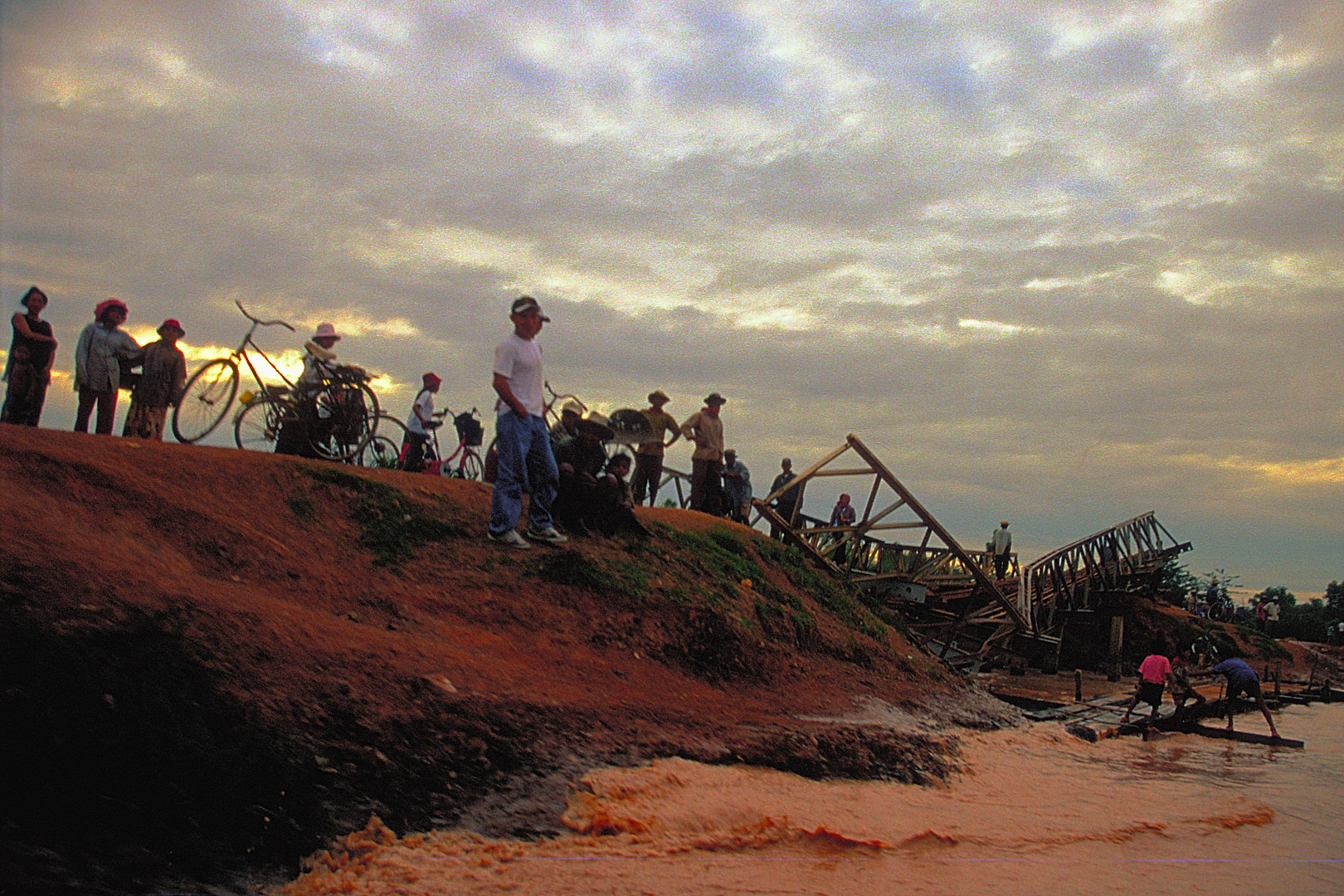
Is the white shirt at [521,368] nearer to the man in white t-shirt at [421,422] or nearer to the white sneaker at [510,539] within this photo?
the white sneaker at [510,539]

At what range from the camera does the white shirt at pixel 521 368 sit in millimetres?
8297

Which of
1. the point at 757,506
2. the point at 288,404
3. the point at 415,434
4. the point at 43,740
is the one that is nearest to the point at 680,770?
the point at 43,740

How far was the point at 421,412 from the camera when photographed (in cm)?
1240

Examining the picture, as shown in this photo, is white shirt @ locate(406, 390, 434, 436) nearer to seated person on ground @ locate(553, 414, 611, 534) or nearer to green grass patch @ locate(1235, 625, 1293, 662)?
seated person on ground @ locate(553, 414, 611, 534)

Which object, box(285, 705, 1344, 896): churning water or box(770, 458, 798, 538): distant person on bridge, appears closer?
box(285, 705, 1344, 896): churning water

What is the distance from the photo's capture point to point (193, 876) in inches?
145

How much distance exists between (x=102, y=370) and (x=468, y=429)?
499cm

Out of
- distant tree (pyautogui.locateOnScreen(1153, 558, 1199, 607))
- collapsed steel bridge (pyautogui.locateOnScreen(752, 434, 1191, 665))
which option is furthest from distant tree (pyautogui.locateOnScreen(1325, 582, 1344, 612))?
collapsed steel bridge (pyautogui.locateOnScreen(752, 434, 1191, 665))

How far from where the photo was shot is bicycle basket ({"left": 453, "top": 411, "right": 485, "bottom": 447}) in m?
13.1

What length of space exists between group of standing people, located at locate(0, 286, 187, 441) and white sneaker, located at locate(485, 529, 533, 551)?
3.66 metres

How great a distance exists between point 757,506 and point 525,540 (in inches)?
240

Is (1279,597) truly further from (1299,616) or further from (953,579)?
(953,579)

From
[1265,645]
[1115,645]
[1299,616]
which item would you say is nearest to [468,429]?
[1115,645]

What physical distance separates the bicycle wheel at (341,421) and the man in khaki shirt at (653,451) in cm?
368
